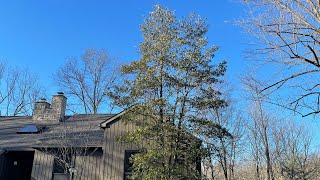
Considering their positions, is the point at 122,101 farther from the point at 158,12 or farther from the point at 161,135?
the point at 158,12

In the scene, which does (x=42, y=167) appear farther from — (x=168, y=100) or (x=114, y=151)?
(x=168, y=100)

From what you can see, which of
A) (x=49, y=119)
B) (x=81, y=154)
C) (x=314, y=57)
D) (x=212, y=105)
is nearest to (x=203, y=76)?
(x=212, y=105)

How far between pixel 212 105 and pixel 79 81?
2094cm

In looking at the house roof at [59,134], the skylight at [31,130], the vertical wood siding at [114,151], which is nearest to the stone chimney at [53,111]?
the house roof at [59,134]

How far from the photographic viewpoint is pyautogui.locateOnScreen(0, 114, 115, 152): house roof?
49.8 ft

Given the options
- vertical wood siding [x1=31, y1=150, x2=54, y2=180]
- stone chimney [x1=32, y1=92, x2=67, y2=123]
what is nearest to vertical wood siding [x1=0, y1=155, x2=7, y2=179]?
vertical wood siding [x1=31, y1=150, x2=54, y2=180]

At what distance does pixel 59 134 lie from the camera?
1584 cm

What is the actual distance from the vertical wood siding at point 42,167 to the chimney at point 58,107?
3.49m

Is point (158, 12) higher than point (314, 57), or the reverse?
point (158, 12)

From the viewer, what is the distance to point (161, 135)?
456 inches

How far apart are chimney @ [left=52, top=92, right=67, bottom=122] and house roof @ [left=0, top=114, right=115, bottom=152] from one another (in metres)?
0.43

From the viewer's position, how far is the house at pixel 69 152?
1473 cm

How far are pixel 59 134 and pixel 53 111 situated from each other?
341 centimetres

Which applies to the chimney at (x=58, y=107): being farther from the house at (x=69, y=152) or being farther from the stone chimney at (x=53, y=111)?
the house at (x=69, y=152)
